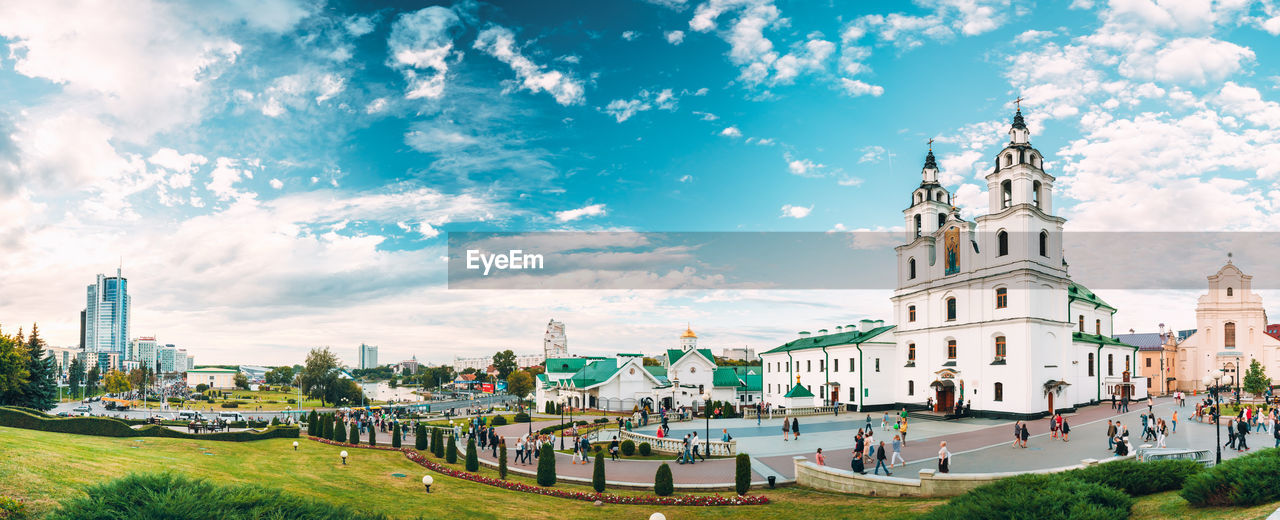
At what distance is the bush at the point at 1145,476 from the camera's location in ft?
57.1

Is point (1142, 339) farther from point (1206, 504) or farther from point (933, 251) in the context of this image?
point (1206, 504)

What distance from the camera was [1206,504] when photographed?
1495cm

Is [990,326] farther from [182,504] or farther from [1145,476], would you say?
[182,504]

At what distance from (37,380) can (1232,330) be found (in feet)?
361

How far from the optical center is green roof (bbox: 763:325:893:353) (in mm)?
57562

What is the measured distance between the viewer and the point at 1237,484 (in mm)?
14422

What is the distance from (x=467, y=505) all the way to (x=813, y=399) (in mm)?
41523

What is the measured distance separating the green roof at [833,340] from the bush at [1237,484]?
41.9 metres

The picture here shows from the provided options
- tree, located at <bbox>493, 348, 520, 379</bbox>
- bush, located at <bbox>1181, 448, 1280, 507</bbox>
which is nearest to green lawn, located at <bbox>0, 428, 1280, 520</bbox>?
bush, located at <bbox>1181, 448, 1280, 507</bbox>

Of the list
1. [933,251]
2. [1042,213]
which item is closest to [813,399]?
[933,251]

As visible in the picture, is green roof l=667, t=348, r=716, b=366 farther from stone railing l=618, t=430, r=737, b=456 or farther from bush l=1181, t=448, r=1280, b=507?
bush l=1181, t=448, r=1280, b=507

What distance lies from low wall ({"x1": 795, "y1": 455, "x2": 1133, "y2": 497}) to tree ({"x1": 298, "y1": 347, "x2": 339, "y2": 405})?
77.4 m

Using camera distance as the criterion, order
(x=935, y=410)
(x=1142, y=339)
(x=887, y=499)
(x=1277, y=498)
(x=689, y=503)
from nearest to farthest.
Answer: (x=1277, y=498), (x=887, y=499), (x=689, y=503), (x=935, y=410), (x=1142, y=339)

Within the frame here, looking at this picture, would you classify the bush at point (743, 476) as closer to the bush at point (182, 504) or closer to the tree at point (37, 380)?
the bush at point (182, 504)
